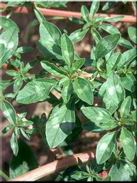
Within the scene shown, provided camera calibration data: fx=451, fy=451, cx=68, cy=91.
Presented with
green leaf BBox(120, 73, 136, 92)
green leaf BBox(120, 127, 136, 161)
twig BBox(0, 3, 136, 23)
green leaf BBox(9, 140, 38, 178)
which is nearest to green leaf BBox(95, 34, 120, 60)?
green leaf BBox(120, 73, 136, 92)

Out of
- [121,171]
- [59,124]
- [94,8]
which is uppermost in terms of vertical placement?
[94,8]

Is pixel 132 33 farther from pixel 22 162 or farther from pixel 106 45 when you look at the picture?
pixel 22 162

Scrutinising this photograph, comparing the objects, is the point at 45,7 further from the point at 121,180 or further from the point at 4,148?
the point at 4,148

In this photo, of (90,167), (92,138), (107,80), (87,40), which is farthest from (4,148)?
(107,80)

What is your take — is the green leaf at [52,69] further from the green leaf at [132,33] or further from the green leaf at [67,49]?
the green leaf at [132,33]

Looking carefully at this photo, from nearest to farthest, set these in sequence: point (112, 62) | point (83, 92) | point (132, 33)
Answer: point (83, 92)
point (112, 62)
point (132, 33)

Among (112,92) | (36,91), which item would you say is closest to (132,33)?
(112,92)

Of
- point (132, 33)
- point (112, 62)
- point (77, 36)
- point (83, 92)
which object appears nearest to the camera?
point (83, 92)

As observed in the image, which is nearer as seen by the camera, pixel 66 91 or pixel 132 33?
pixel 66 91
